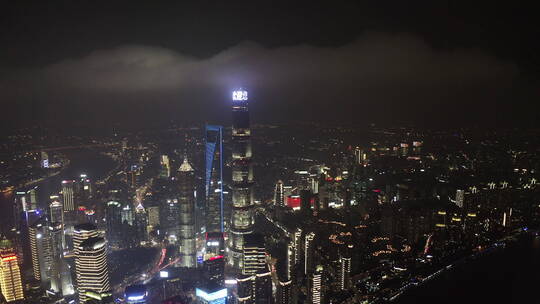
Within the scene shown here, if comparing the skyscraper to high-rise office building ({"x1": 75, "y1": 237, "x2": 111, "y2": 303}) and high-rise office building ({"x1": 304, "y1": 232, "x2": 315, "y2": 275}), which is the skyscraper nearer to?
high-rise office building ({"x1": 304, "y1": 232, "x2": 315, "y2": 275})

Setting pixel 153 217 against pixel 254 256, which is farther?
pixel 153 217

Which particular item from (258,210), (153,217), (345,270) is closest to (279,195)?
(258,210)

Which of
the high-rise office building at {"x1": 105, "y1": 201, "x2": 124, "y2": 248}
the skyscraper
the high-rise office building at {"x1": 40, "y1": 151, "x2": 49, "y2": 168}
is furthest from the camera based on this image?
the high-rise office building at {"x1": 105, "y1": 201, "x2": 124, "y2": 248}

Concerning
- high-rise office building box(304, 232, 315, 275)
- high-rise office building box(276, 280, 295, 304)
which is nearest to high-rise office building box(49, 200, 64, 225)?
high-rise office building box(276, 280, 295, 304)

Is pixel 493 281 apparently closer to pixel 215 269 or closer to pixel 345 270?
pixel 345 270

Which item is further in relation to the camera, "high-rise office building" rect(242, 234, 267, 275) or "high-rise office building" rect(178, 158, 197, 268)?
"high-rise office building" rect(178, 158, 197, 268)

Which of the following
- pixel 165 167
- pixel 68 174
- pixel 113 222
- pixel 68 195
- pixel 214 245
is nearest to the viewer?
pixel 68 174
